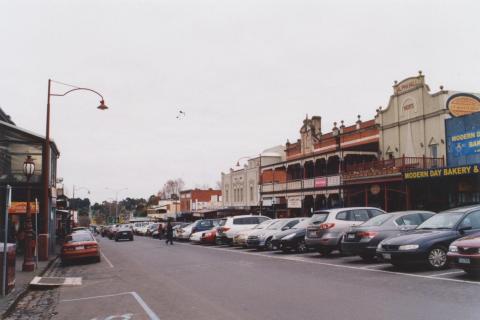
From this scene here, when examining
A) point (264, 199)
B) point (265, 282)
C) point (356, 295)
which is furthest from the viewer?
point (264, 199)

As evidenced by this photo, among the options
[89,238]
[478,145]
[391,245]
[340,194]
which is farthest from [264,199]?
[391,245]

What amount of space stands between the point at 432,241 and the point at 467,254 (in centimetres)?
177

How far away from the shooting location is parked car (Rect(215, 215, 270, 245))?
2861cm

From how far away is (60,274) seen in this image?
1717cm

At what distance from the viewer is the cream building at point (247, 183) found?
59594 millimetres

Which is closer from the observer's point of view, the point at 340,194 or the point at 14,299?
the point at 14,299

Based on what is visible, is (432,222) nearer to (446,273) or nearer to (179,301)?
(446,273)

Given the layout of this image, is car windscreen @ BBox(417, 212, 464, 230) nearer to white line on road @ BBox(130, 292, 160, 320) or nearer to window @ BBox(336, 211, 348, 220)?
window @ BBox(336, 211, 348, 220)

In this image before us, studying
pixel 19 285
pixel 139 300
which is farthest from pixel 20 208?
pixel 139 300

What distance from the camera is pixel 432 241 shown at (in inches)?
492

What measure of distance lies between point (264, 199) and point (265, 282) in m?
40.8

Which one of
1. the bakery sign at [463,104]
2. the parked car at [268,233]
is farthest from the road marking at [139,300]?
the bakery sign at [463,104]

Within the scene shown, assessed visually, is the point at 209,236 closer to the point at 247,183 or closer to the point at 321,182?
the point at 321,182

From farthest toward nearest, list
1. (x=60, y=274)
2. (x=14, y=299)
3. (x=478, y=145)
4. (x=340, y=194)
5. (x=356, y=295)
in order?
(x=340, y=194), (x=478, y=145), (x=60, y=274), (x=14, y=299), (x=356, y=295)
